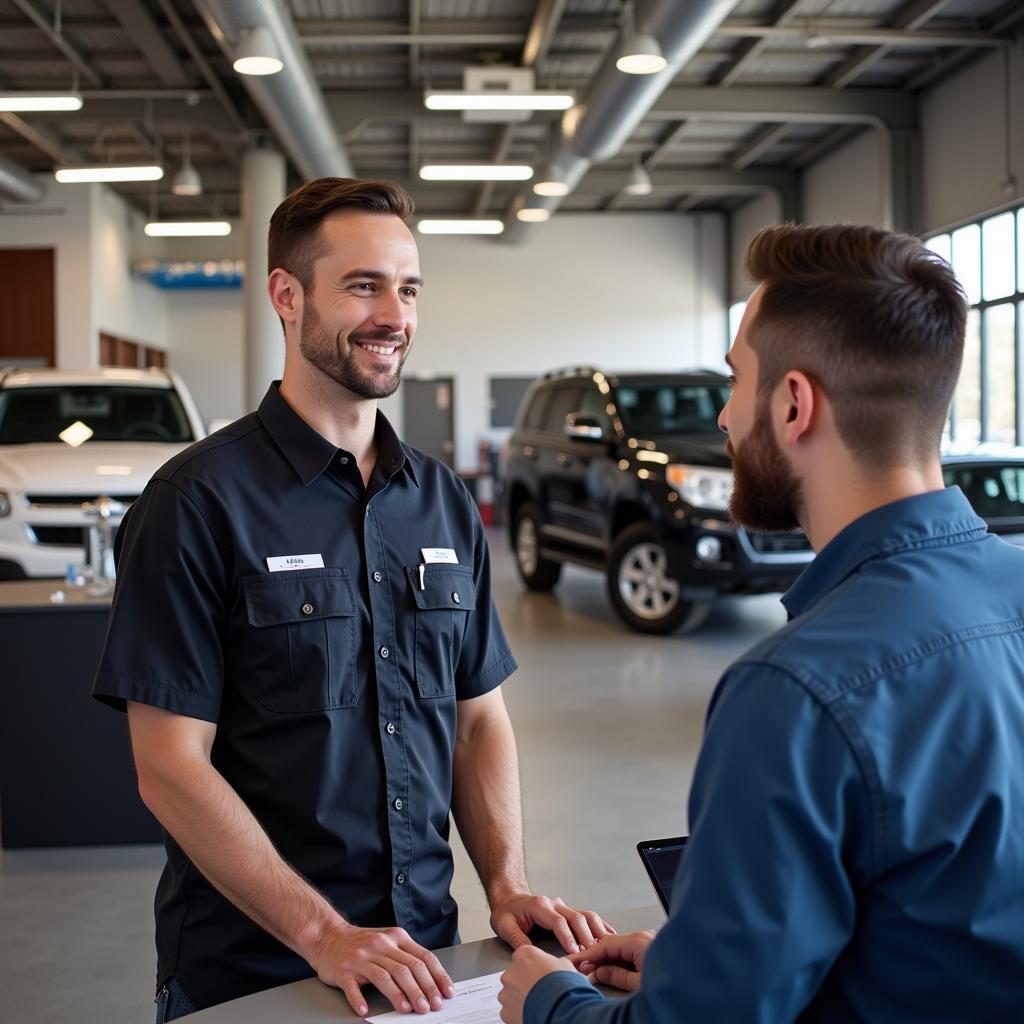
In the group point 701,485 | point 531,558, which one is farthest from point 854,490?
point 531,558

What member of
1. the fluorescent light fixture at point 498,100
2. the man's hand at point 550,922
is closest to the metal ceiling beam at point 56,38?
the fluorescent light fixture at point 498,100

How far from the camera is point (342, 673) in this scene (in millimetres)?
1828

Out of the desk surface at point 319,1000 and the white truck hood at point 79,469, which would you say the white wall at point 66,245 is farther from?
the desk surface at point 319,1000

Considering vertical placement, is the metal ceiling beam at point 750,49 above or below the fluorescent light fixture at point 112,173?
above

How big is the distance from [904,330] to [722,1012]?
58cm

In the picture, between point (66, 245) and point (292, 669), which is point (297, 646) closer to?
point (292, 669)

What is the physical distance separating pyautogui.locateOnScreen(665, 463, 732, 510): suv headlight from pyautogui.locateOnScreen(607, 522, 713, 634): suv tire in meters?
0.41

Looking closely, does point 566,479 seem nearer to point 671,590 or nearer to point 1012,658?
point 671,590

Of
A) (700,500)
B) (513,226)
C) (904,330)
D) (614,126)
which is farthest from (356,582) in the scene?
(513,226)

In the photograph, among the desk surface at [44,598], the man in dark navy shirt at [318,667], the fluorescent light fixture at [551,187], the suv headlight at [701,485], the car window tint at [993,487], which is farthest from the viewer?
the fluorescent light fixture at [551,187]

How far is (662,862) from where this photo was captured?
4.70 feet

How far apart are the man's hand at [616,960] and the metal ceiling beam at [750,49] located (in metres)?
11.6

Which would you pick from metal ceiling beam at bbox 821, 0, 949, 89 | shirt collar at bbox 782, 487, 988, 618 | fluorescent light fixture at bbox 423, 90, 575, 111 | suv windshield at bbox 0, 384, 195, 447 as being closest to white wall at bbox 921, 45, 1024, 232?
metal ceiling beam at bbox 821, 0, 949, 89

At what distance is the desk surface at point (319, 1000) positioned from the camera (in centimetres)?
132
